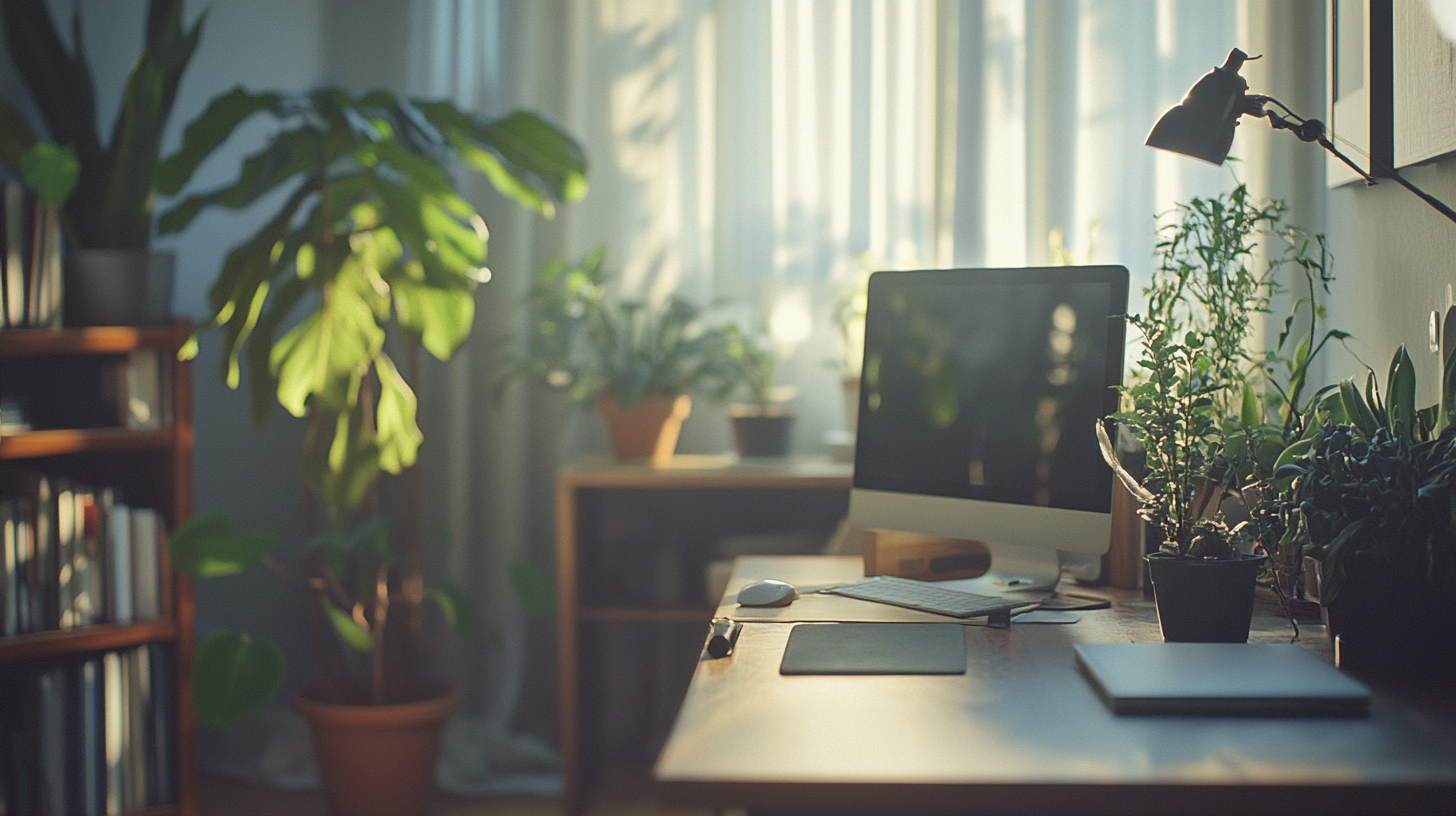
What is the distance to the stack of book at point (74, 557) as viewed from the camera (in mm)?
2344

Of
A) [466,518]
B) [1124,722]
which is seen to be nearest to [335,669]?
[466,518]

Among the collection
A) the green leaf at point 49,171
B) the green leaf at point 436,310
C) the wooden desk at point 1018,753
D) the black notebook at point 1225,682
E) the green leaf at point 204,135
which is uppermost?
the green leaf at point 204,135

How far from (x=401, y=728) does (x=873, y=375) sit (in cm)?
150

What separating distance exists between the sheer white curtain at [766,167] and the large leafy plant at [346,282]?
0.44 meters

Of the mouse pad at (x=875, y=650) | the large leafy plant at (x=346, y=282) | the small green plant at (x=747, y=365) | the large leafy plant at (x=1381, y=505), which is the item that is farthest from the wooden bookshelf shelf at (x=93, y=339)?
the large leafy plant at (x=1381, y=505)

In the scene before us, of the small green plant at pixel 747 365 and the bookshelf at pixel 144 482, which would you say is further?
the small green plant at pixel 747 365

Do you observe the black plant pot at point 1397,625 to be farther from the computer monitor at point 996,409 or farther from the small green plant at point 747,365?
the small green plant at point 747,365

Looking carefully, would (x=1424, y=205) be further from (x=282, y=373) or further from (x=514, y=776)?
(x=514, y=776)

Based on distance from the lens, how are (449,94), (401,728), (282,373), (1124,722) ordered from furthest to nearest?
(449,94) → (401,728) → (282,373) → (1124,722)

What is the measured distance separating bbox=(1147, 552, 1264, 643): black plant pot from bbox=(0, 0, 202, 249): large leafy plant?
2.08 meters

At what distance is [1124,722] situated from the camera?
3.33 feet

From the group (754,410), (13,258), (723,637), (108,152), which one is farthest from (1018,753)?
(108,152)

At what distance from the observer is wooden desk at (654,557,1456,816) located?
2.84ft

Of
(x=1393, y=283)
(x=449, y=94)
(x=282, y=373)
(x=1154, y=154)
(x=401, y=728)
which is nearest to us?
(x=1393, y=283)
